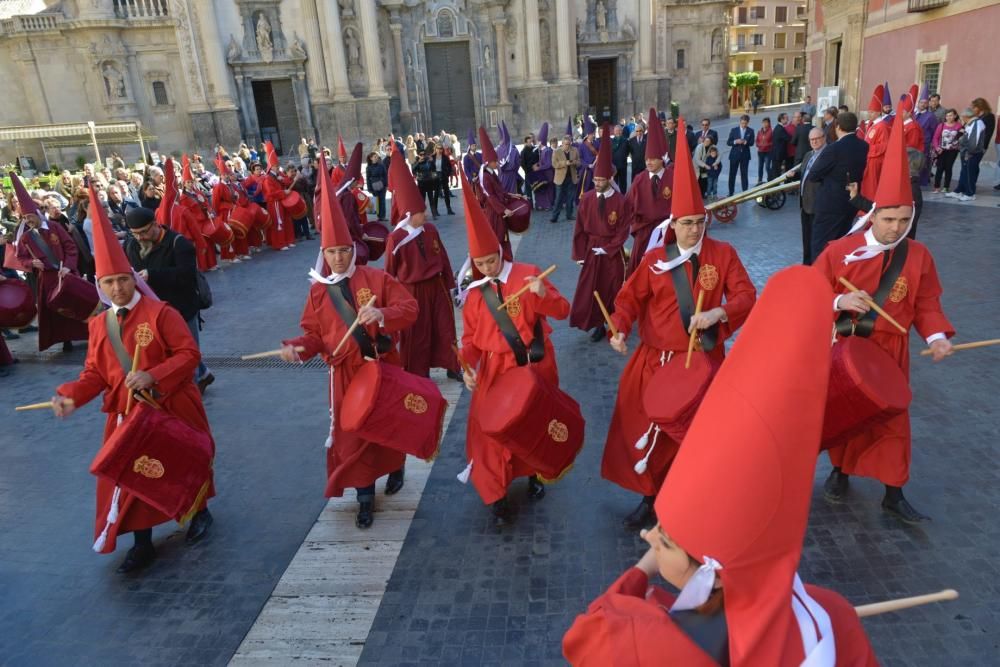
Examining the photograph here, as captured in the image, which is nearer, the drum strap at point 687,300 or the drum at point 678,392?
the drum at point 678,392

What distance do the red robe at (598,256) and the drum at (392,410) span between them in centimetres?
394

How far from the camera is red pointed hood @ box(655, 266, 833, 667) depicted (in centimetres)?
162

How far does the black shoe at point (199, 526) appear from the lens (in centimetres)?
459

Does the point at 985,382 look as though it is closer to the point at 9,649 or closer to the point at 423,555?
the point at 423,555

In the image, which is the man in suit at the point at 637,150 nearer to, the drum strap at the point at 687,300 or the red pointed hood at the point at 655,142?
the red pointed hood at the point at 655,142

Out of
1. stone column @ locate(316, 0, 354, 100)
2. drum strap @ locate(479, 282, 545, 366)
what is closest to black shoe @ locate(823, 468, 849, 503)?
drum strap @ locate(479, 282, 545, 366)

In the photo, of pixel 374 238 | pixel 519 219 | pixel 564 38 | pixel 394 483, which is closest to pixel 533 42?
pixel 564 38

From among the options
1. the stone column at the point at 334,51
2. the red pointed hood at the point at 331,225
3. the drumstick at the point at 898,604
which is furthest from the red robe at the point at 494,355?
the stone column at the point at 334,51

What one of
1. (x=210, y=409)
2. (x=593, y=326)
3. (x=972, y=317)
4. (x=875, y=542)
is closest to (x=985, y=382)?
(x=972, y=317)

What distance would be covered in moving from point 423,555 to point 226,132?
95.2 ft

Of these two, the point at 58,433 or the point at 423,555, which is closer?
the point at 423,555

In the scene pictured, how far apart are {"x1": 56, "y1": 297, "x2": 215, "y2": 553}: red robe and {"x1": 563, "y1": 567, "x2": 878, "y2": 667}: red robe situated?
3.19 m

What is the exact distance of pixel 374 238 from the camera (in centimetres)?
993

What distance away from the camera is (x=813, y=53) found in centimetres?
2859
